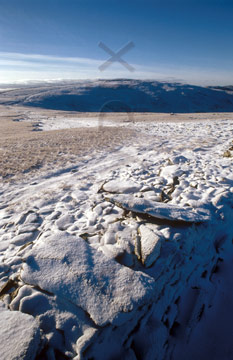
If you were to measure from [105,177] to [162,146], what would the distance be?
4.78 meters

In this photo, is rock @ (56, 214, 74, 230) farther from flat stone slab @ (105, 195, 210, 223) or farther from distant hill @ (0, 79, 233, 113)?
distant hill @ (0, 79, 233, 113)

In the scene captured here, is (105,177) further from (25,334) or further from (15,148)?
(15,148)

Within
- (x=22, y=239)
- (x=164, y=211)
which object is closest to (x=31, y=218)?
(x=22, y=239)

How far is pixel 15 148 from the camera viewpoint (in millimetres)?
10148

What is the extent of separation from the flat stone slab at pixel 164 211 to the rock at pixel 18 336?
8.26 ft

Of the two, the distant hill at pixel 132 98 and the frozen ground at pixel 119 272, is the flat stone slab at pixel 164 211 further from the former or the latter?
the distant hill at pixel 132 98

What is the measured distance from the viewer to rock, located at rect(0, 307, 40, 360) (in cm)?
196

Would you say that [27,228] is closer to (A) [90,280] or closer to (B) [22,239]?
(B) [22,239]

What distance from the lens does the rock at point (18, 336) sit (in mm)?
1963

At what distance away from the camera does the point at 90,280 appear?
2621mm

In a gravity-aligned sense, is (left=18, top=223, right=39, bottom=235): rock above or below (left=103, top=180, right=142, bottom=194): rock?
below

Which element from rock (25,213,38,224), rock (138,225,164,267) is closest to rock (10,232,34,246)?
rock (25,213,38,224)

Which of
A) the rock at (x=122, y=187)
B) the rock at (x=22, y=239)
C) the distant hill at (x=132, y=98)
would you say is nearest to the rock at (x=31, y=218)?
the rock at (x=22, y=239)

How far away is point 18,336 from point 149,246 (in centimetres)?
199
